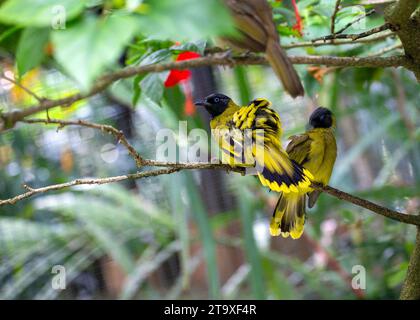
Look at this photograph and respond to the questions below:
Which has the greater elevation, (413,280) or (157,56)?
(157,56)

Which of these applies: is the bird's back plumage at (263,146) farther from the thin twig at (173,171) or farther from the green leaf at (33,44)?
the green leaf at (33,44)

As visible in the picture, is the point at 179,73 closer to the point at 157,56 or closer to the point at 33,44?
the point at 157,56

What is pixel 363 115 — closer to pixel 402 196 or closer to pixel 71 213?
pixel 402 196

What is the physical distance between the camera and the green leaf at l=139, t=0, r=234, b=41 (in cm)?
45

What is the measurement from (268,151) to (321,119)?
0.32 meters

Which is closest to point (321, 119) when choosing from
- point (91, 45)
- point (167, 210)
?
point (91, 45)

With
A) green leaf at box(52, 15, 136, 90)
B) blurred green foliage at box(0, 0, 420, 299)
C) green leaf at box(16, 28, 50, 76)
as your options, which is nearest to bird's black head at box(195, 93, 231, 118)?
blurred green foliage at box(0, 0, 420, 299)

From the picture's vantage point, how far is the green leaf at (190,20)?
1.47 ft

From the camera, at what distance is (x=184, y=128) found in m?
1.26

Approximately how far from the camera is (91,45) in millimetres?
460

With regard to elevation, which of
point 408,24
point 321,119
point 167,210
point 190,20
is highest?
point 190,20

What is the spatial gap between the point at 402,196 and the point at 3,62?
1.41m

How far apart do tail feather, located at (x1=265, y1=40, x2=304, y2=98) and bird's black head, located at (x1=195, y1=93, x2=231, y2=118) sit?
265 mm

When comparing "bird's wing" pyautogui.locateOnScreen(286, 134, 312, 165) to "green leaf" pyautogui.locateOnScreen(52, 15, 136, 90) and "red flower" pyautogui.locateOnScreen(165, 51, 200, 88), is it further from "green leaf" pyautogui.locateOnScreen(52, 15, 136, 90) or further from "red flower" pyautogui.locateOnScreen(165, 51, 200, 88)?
"green leaf" pyautogui.locateOnScreen(52, 15, 136, 90)
